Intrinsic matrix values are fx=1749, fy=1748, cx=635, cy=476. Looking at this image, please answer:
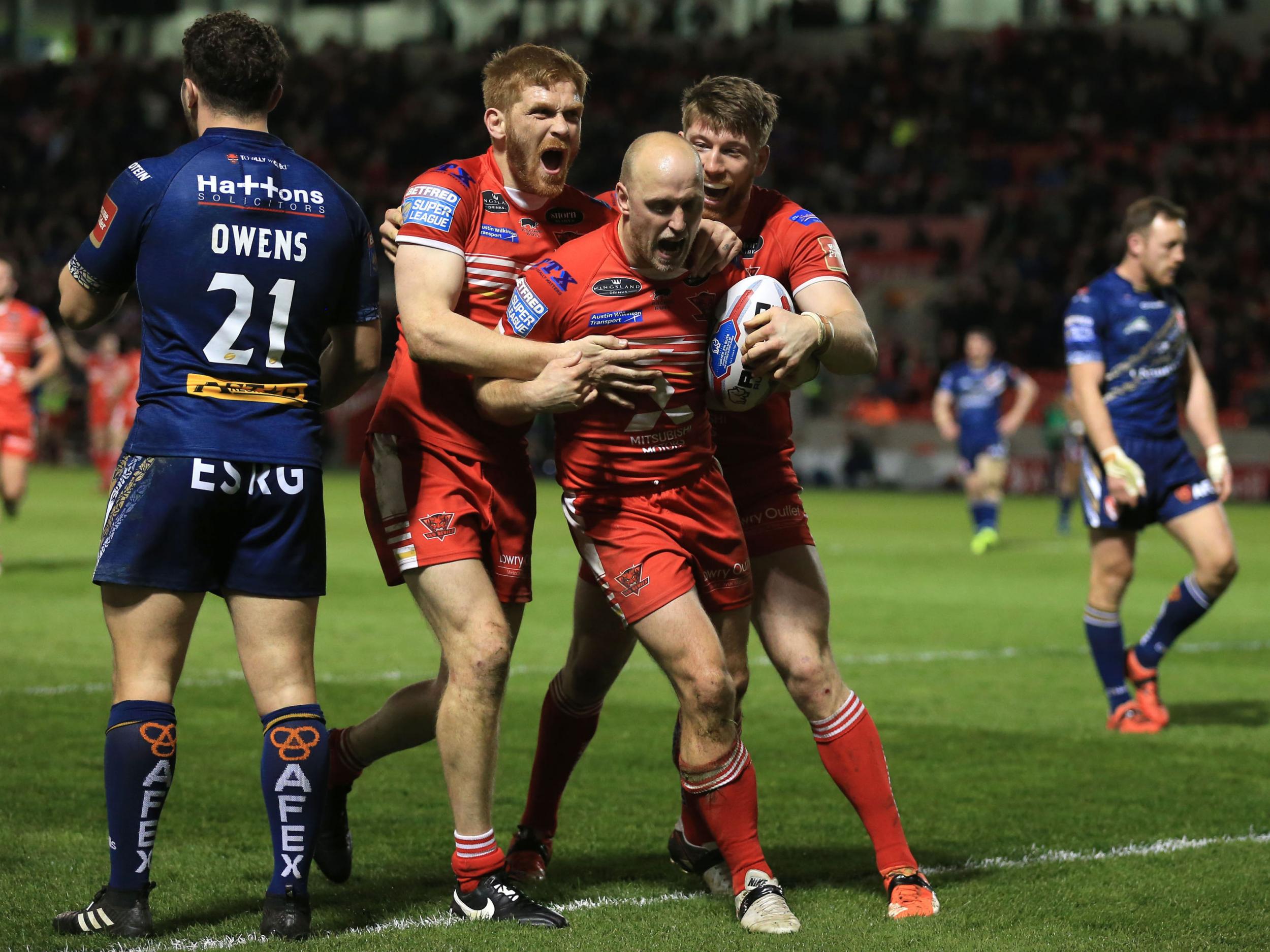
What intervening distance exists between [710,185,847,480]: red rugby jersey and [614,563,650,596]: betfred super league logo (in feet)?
2.20

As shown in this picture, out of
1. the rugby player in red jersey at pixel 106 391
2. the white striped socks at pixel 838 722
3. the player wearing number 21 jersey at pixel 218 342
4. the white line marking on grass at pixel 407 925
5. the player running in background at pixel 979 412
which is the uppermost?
the player wearing number 21 jersey at pixel 218 342

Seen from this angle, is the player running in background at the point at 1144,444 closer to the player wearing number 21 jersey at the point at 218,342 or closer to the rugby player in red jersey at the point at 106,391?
the player wearing number 21 jersey at the point at 218,342

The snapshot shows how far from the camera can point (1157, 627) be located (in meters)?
8.67

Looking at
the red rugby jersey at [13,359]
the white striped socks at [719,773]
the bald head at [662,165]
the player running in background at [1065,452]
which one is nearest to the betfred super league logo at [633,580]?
the white striped socks at [719,773]

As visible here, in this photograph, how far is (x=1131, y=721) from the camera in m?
8.31

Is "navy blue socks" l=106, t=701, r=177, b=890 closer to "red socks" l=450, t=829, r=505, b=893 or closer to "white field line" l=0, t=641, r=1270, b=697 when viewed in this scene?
"red socks" l=450, t=829, r=505, b=893

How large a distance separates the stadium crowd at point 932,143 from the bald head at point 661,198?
2334 cm

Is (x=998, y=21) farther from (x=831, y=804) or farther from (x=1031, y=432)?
(x=831, y=804)

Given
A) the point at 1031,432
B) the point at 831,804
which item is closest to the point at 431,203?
the point at 831,804

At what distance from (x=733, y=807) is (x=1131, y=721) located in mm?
4045

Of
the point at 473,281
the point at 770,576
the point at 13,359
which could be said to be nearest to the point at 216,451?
the point at 473,281

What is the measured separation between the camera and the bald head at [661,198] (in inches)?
181

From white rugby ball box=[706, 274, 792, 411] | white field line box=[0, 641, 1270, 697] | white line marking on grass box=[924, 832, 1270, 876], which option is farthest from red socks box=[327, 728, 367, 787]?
white field line box=[0, 641, 1270, 697]

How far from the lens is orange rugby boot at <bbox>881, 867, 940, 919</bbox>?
487cm
